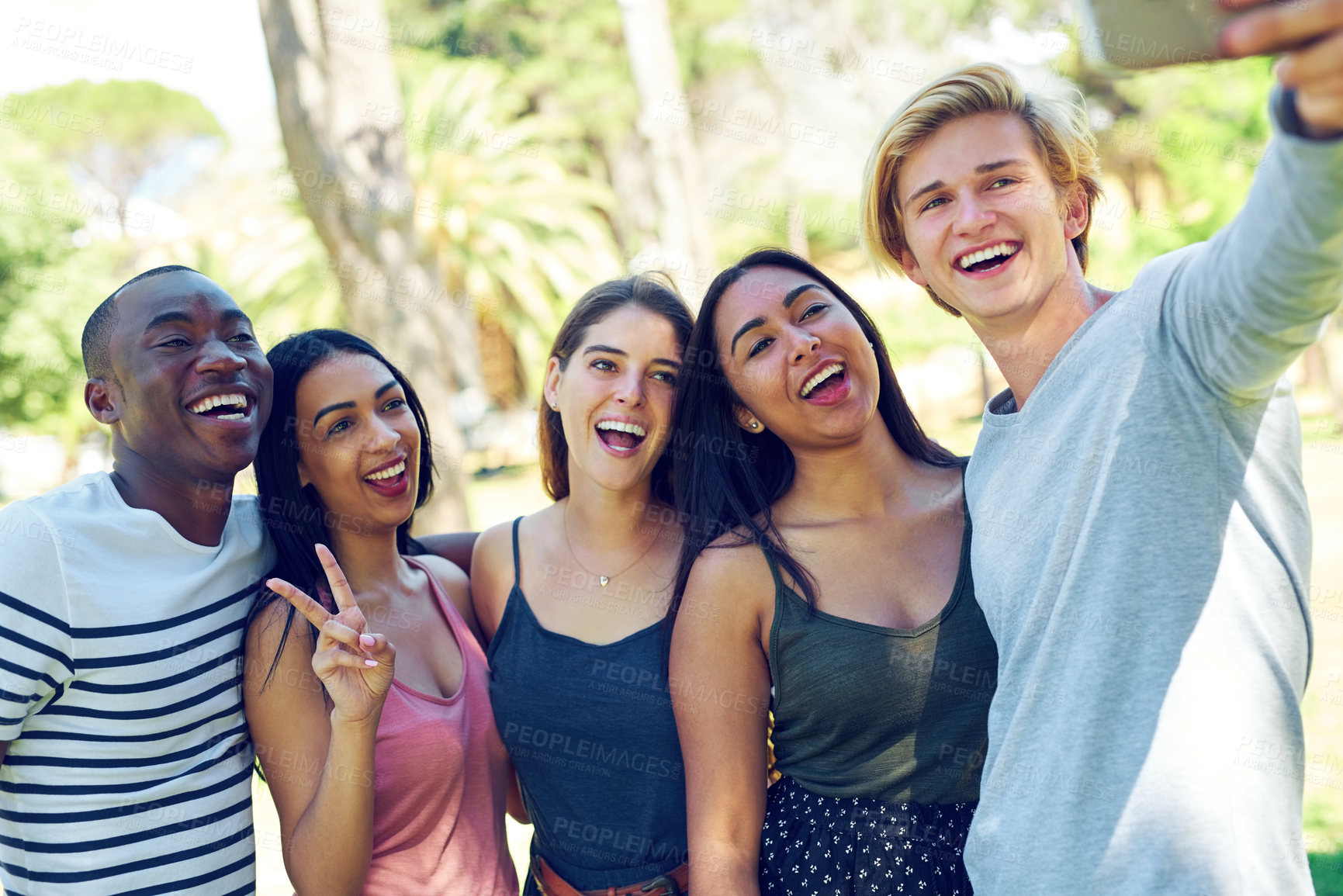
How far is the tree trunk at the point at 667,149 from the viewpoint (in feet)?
29.5

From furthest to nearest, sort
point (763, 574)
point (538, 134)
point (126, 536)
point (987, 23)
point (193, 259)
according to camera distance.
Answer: point (987, 23) < point (538, 134) < point (193, 259) < point (763, 574) < point (126, 536)

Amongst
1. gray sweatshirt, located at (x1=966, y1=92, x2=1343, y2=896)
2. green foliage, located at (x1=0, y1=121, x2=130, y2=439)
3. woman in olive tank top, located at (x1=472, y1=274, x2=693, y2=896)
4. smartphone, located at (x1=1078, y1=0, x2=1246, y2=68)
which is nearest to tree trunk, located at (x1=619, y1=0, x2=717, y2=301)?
woman in olive tank top, located at (x1=472, y1=274, x2=693, y2=896)

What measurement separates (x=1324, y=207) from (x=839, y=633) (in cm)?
148

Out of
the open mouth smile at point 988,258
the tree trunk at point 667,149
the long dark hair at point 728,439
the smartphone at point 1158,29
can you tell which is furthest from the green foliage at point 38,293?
the smartphone at point 1158,29

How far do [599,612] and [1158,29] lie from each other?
7.24 feet

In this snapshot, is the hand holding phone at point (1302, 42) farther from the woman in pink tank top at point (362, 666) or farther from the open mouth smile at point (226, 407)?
the open mouth smile at point (226, 407)

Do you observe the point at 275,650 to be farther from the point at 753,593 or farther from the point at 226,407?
the point at 753,593

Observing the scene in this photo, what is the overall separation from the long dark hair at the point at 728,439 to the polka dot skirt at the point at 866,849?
71 cm

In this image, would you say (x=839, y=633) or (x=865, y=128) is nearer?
(x=839, y=633)

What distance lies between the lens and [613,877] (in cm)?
281

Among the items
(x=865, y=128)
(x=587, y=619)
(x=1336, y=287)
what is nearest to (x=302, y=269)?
(x=865, y=128)

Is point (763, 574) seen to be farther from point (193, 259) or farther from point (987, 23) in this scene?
point (987, 23)

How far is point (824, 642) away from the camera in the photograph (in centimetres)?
252

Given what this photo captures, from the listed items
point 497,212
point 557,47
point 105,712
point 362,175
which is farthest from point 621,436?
point 557,47
